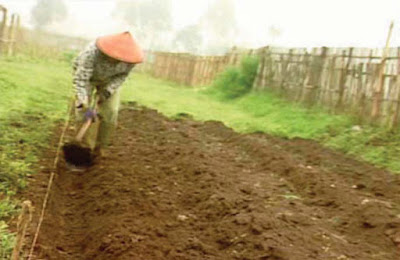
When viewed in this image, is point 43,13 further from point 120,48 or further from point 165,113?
point 120,48

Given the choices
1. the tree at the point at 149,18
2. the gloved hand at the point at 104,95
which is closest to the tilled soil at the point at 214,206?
the gloved hand at the point at 104,95

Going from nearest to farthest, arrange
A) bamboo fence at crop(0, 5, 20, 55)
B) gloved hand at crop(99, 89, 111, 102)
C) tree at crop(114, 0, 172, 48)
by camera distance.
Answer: gloved hand at crop(99, 89, 111, 102) → bamboo fence at crop(0, 5, 20, 55) → tree at crop(114, 0, 172, 48)

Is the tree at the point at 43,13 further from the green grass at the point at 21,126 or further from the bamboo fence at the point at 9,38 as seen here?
the green grass at the point at 21,126

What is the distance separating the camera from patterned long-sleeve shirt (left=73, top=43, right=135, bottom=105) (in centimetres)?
613

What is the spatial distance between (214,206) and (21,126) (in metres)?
3.53

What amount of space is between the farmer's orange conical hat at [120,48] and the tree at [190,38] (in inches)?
2625

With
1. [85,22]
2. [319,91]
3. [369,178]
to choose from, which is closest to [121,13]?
[85,22]

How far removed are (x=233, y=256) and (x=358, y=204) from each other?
→ 86.2 inches

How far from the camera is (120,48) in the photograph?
6.08 metres

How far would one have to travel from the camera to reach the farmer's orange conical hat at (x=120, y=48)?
6020mm

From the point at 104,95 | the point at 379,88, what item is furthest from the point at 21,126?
the point at 379,88

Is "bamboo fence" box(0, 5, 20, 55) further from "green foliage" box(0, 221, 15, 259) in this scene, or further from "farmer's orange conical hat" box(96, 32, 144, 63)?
"green foliage" box(0, 221, 15, 259)

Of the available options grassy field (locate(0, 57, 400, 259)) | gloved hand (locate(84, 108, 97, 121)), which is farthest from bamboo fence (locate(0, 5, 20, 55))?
gloved hand (locate(84, 108, 97, 121))

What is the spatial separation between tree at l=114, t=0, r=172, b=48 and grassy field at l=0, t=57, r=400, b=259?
191 ft
